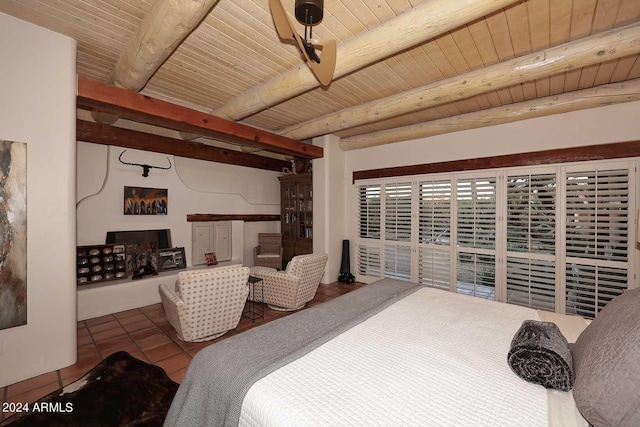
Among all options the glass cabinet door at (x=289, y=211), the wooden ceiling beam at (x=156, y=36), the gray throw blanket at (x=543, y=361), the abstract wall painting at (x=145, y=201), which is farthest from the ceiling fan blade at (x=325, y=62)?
the glass cabinet door at (x=289, y=211)

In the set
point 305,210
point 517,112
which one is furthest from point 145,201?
point 517,112

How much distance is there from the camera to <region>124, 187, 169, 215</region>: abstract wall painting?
4.09 metres

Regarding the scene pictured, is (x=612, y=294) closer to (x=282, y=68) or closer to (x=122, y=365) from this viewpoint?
(x=282, y=68)

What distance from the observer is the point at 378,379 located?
1.21 meters

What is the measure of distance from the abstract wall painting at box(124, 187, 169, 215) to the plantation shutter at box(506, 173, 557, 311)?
17.0 ft

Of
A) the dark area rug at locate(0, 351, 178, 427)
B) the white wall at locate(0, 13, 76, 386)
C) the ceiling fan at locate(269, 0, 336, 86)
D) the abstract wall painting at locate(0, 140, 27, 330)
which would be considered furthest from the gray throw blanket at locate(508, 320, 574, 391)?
the abstract wall painting at locate(0, 140, 27, 330)

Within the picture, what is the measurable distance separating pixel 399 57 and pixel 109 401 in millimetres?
3553

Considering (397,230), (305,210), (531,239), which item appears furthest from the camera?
(305,210)

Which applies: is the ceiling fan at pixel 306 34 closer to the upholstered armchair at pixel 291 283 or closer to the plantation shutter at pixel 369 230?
the upholstered armchair at pixel 291 283

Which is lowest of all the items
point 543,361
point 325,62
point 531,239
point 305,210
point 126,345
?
point 126,345

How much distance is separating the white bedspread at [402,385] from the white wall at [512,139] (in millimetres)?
2942

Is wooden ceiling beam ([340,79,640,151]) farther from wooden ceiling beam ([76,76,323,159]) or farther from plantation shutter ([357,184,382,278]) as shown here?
wooden ceiling beam ([76,76,323,159])

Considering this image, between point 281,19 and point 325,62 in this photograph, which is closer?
point 281,19

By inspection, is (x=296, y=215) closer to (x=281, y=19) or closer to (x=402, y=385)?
(x=281, y=19)
